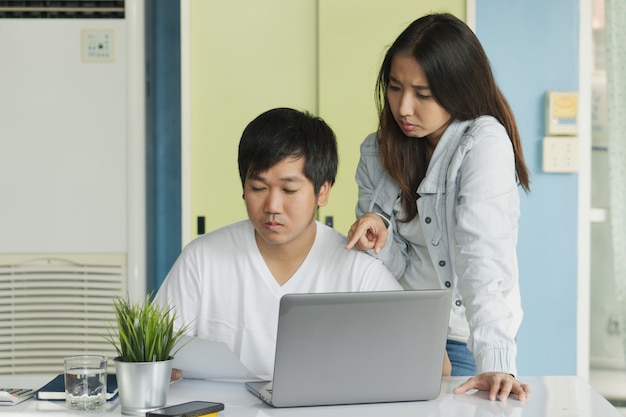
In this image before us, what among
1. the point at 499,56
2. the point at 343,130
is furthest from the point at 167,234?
the point at 499,56

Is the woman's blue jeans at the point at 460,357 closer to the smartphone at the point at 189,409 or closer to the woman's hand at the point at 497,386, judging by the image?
the woman's hand at the point at 497,386

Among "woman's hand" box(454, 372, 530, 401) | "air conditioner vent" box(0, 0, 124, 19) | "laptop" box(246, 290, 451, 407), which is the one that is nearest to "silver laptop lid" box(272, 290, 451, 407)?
"laptop" box(246, 290, 451, 407)

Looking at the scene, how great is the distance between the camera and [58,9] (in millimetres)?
3010

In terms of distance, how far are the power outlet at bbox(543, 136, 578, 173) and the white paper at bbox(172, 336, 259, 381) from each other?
185 cm

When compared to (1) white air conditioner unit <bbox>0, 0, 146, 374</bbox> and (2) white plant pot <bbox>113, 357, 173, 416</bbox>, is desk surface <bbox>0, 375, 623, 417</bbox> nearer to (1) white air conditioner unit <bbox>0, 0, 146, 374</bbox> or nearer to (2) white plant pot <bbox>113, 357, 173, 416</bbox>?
(2) white plant pot <bbox>113, 357, 173, 416</bbox>

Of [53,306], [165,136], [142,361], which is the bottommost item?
[53,306]

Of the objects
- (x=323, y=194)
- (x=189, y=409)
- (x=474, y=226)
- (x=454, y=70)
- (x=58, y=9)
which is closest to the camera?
(x=189, y=409)

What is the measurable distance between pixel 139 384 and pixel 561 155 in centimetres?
216

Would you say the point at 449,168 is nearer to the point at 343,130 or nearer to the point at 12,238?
the point at 343,130

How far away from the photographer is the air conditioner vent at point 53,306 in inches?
119

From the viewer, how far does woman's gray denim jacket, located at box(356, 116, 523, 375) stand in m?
1.64

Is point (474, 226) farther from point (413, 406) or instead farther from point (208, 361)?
point (208, 361)

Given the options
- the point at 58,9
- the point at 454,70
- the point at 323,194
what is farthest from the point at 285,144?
the point at 58,9

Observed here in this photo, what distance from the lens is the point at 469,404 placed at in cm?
149
